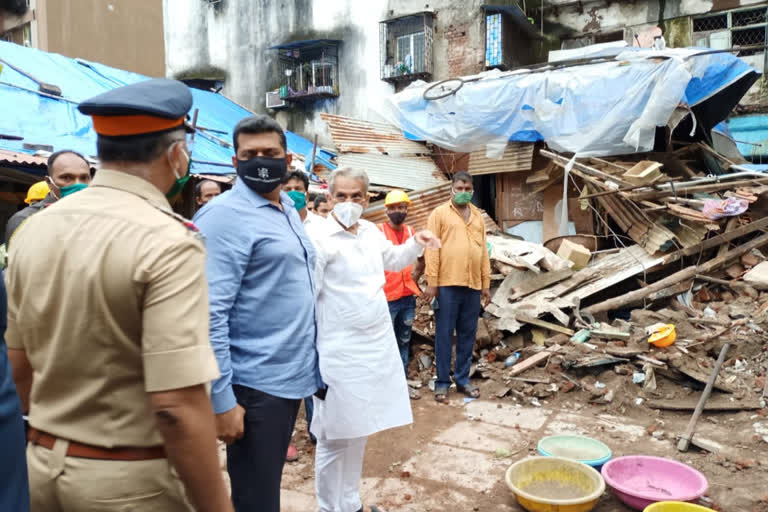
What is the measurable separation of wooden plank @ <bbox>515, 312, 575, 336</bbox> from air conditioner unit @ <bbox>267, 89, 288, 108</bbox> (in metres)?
12.8

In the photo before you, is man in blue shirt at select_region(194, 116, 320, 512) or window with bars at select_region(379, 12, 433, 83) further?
window with bars at select_region(379, 12, 433, 83)

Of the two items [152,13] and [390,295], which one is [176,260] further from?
[152,13]

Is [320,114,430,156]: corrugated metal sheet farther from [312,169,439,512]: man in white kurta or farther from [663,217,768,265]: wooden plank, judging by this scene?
[312,169,439,512]: man in white kurta

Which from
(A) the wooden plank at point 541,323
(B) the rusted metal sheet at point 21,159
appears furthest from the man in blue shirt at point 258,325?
(B) the rusted metal sheet at point 21,159

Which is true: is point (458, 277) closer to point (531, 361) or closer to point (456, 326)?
point (456, 326)

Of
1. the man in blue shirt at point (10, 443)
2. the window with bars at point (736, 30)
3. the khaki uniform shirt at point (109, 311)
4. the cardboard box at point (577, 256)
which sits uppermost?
the window with bars at point (736, 30)

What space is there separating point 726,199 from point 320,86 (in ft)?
40.2

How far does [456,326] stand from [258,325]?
3934 millimetres

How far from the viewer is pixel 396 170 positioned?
1185 cm

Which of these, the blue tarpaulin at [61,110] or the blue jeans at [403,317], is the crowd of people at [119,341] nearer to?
the blue jeans at [403,317]

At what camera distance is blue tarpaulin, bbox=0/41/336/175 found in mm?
8414

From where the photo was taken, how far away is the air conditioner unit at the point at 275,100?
17.8 meters

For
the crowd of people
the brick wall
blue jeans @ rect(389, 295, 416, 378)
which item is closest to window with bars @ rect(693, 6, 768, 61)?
the brick wall

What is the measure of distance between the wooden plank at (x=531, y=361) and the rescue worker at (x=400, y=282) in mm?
1104
